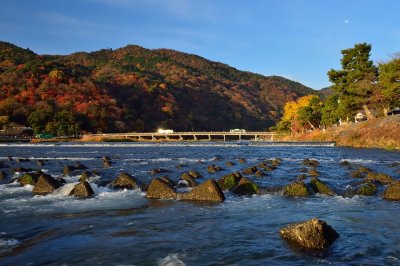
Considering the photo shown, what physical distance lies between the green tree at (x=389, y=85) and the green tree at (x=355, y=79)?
1637 millimetres

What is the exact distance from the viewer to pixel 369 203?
526 inches

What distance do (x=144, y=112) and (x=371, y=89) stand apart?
113m

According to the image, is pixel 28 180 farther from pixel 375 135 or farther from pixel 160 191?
pixel 375 135

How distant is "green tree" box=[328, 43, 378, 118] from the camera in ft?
183

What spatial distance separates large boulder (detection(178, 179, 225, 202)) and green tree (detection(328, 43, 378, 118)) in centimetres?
4698

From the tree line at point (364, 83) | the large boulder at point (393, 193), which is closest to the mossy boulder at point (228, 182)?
the large boulder at point (393, 193)

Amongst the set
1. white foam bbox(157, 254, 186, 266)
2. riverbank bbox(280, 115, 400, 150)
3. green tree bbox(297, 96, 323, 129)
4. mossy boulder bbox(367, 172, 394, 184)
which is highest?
green tree bbox(297, 96, 323, 129)

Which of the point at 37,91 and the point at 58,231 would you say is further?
the point at 37,91

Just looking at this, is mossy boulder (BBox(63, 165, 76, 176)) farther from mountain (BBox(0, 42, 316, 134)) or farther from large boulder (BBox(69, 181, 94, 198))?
mountain (BBox(0, 42, 316, 134))

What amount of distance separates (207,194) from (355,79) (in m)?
51.5

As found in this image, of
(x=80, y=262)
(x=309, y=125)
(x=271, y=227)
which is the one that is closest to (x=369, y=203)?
(x=271, y=227)

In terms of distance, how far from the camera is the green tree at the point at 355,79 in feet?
183

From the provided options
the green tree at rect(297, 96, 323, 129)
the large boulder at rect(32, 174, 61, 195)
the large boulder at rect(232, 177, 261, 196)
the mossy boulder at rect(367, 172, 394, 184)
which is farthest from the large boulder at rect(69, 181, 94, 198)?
the green tree at rect(297, 96, 323, 129)

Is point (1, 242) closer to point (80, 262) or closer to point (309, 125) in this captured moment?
point (80, 262)
